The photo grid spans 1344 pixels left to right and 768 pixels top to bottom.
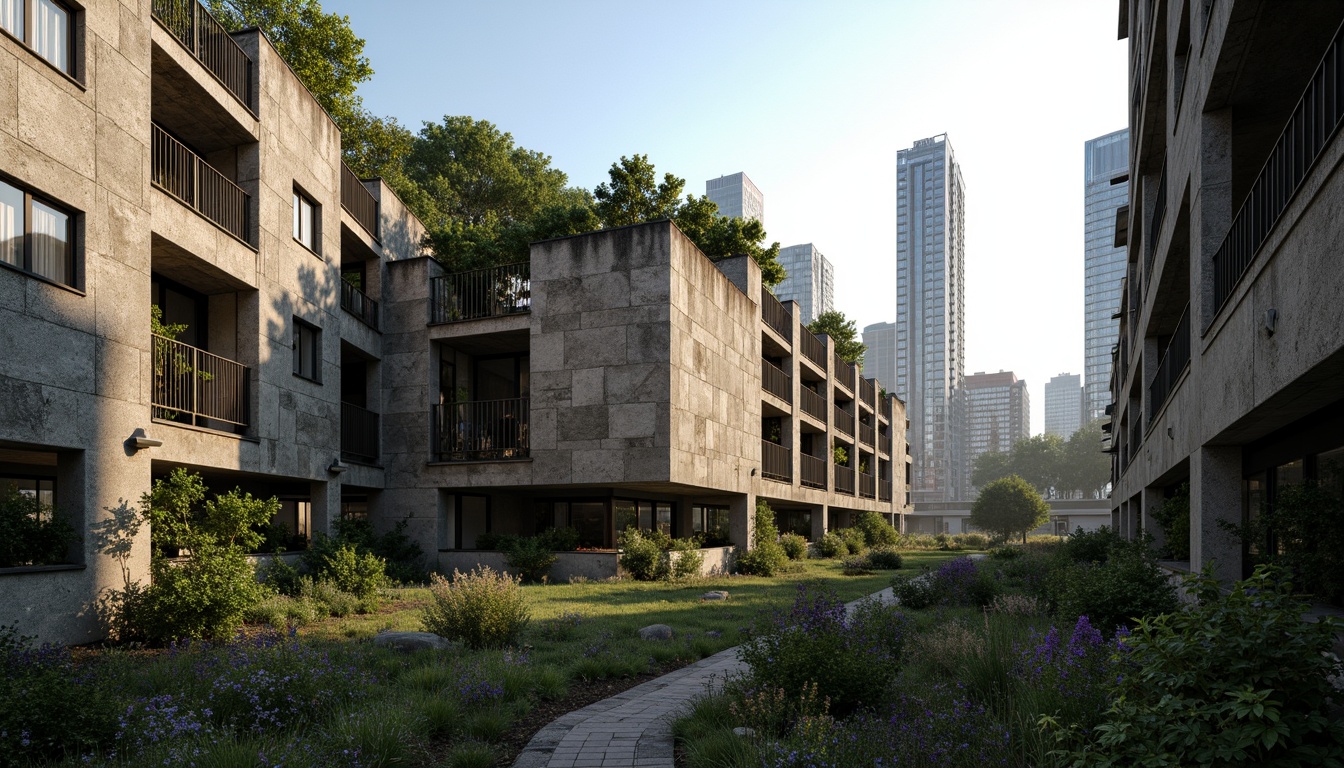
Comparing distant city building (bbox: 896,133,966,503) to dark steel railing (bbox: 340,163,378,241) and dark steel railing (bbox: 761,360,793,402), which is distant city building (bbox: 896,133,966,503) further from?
dark steel railing (bbox: 340,163,378,241)

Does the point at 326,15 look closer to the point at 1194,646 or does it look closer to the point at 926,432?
the point at 1194,646

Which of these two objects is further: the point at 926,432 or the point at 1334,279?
the point at 926,432

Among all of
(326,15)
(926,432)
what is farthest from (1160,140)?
(926,432)

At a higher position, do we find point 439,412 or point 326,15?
point 326,15

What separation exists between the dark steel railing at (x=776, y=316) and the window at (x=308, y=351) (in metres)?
15.6

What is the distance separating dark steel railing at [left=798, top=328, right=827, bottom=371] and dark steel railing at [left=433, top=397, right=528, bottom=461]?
50.5 ft

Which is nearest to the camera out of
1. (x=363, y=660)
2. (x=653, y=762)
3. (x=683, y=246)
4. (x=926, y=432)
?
(x=653, y=762)

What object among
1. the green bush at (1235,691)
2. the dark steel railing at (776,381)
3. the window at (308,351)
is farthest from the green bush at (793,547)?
the green bush at (1235,691)

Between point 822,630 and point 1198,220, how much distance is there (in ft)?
22.2

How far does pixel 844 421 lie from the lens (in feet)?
138

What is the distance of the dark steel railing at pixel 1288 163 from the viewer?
5.33m

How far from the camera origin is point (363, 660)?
9.41m

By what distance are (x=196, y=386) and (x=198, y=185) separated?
410 centimetres

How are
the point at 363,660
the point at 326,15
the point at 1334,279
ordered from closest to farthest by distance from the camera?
the point at 1334,279 → the point at 363,660 → the point at 326,15
